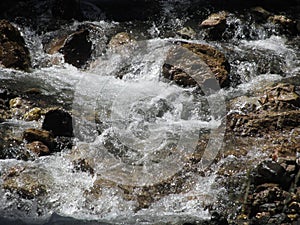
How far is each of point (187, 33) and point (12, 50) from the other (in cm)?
283

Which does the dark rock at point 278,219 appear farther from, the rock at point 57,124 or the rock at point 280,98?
the rock at point 57,124

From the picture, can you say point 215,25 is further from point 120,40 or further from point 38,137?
point 38,137

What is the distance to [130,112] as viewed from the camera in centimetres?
571

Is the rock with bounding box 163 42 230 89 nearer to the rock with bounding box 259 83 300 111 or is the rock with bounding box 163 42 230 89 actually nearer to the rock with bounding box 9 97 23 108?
the rock with bounding box 259 83 300 111

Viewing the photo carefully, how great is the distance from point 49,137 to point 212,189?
176cm

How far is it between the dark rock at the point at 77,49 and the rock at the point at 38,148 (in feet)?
7.41

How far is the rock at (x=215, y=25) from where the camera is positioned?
7.64m

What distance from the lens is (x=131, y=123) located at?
18.0ft

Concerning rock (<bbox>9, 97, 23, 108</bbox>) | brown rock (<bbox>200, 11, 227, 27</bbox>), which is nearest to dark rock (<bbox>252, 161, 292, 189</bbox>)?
rock (<bbox>9, 97, 23, 108</bbox>)

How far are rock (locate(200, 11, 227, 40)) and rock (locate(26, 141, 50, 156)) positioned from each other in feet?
12.8

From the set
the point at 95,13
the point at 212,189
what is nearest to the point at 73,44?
the point at 95,13

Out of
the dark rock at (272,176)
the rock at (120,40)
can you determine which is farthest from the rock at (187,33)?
the dark rock at (272,176)

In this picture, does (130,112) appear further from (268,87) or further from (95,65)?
(268,87)

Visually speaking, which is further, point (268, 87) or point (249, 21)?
point (249, 21)
